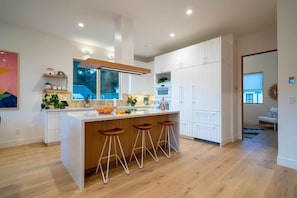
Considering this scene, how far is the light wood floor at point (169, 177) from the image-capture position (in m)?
1.96

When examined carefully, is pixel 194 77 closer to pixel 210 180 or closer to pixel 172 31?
pixel 172 31

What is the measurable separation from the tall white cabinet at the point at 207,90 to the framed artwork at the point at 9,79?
14.2 feet

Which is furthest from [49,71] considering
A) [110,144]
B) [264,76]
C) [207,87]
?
[264,76]

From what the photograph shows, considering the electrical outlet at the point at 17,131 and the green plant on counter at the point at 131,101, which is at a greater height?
the green plant on counter at the point at 131,101

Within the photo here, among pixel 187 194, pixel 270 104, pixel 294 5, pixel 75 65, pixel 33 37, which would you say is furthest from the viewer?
pixel 270 104

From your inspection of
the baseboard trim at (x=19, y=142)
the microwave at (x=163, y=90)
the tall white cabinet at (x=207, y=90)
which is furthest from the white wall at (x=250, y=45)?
the baseboard trim at (x=19, y=142)

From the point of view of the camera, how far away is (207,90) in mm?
4109

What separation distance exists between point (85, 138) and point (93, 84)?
3256mm

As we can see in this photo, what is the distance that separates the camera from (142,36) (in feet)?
14.9

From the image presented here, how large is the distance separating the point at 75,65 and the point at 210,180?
189 inches

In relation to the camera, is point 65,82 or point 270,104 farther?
point 270,104

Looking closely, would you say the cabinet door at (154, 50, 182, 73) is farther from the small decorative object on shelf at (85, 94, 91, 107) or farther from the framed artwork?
the framed artwork

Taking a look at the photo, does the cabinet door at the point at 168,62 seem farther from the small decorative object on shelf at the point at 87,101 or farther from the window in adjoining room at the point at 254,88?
the window in adjoining room at the point at 254,88

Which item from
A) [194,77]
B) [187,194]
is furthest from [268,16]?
[187,194]
